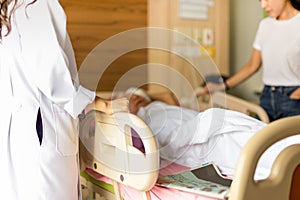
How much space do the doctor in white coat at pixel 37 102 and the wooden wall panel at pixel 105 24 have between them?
161cm

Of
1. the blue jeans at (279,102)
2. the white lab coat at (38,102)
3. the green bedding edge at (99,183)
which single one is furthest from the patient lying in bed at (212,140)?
the white lab coat at (38,102)

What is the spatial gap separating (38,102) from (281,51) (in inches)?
43.6

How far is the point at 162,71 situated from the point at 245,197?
87.8 inches

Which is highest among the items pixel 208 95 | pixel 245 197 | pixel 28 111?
pixel 28 111

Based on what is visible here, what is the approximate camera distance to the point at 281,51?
2.18m

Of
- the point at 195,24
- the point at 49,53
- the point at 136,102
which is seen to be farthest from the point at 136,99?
the point at 49,53

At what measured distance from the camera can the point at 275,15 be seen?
2.17 meters

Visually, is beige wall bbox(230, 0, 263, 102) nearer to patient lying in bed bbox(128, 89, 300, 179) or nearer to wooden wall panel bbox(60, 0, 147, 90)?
wooden wall panel bbox(60, 0, 147, 90)

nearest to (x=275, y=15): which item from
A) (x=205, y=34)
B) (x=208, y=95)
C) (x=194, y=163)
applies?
(x=194, y=163)

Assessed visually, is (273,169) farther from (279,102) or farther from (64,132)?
(279,102)

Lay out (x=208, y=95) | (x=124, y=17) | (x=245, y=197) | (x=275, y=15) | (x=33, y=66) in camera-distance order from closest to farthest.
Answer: (x=245, y=197) → (x=33, y=66) → (x=275, y=15) → (x=208, y=95) → (x=124, y=17)

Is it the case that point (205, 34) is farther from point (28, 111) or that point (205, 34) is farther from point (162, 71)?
point (28, 111)

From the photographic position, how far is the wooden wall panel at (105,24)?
319 centimetres

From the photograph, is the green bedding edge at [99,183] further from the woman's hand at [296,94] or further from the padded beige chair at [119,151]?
the woman's hand at [296,94]
